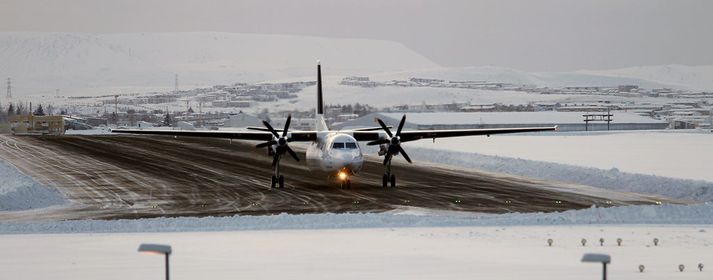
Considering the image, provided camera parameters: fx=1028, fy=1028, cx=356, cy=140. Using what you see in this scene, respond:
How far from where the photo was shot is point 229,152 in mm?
81875

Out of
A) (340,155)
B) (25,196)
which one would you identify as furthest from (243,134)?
(25,196)

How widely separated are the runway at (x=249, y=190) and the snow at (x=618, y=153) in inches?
291

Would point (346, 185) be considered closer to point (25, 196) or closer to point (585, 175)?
point (585, 175)

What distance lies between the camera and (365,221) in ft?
112

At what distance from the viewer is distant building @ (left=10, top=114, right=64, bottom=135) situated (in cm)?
13862

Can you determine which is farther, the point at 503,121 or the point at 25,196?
the point at 503,121

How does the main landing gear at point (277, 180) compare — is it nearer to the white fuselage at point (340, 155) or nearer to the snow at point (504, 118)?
the white fuselage at point (340, 155)

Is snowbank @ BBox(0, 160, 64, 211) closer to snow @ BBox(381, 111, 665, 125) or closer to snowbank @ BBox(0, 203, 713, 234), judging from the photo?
snowbank @ BBox(0, 203, 713, 234)

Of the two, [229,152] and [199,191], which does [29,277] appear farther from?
[229,152]

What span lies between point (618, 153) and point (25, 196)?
44380 millimetres

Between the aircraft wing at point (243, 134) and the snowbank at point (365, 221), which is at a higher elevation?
the aircraft wing at point (243, 134)

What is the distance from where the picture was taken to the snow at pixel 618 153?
57562 millimetres

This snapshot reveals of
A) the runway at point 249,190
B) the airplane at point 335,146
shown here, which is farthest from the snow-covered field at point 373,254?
the airplane at point 335,146

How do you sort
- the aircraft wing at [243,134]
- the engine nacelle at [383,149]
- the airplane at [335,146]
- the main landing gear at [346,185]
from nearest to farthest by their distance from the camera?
the airplane at [335,146] → the main landing gear at [346,185] → the engine nacelle at [383,149] → the aircraft wing at [243,134]
